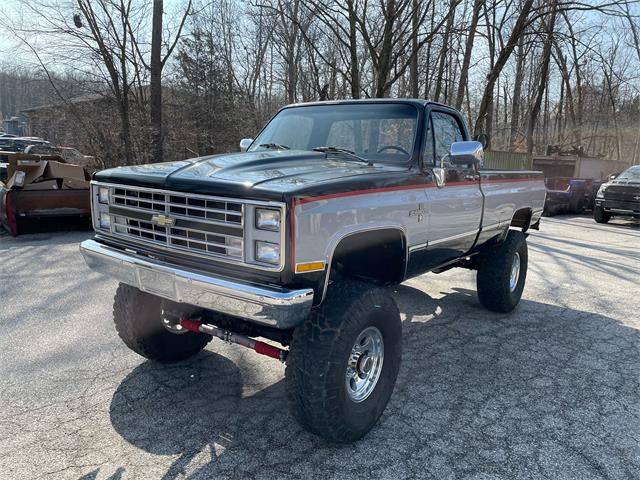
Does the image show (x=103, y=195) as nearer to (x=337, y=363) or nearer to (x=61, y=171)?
(x=337, y=363)

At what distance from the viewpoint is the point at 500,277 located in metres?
4.97

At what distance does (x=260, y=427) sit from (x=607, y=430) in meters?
2.20

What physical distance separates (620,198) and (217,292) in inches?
532

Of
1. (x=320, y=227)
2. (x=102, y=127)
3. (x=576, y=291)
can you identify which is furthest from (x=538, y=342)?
(x=102, y=127)

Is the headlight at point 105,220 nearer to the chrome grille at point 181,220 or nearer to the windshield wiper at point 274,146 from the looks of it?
the chrome grille at point 181,220

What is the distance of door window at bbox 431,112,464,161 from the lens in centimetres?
400

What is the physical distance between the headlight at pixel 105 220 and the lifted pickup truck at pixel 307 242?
0.01m

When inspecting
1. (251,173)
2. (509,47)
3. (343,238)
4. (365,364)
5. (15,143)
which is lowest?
(365,364)

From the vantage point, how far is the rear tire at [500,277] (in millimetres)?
4996

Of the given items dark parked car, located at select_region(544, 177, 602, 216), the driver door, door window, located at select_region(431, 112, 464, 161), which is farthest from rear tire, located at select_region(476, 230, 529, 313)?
dark parked car, located at select_region(544, 177, 602, 216)

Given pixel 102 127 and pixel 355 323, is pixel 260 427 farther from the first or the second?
pixel 102 127

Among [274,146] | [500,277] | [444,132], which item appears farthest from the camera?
[500,277]

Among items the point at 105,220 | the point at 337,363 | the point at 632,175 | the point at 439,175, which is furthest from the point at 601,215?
the point at 105,220

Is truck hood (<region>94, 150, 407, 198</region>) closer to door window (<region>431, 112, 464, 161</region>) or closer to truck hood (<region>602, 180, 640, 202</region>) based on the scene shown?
door window (<region>431, 112, 464, 161</region>)
